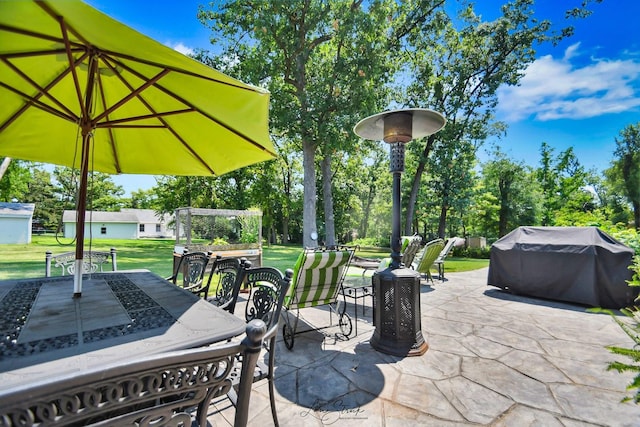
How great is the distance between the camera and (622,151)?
80.9 feet

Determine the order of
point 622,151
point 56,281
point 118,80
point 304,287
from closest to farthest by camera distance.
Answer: point 56,281, point 118,80, point 304,287, point 622,151

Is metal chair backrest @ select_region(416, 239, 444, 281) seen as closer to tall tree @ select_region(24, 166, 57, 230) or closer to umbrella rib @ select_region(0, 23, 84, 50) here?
umbrella rib @ select_region(0, 23, 84, 50)

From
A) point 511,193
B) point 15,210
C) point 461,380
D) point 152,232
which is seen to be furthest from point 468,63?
point 152,232

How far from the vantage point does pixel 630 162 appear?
955 inches

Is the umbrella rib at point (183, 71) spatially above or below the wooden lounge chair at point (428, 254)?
above

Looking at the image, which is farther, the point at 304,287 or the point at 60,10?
the point at 304,287

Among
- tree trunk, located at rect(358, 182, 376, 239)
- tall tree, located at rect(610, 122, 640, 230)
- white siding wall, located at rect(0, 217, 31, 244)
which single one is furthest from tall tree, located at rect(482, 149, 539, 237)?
white siding wall, located at rect(0, 217, 31, 244)

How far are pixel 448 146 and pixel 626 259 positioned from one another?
10485 millimetres

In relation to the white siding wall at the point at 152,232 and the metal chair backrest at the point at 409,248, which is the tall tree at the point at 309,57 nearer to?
the metal chair backrest at the point at 409,248

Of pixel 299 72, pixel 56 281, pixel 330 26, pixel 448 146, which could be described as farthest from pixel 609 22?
pixel 56 281

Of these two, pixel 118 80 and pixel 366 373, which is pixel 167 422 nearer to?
pixel 366 373

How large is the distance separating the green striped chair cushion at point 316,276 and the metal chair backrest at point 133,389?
2.23 meters

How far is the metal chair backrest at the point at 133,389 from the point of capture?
2.03 feet

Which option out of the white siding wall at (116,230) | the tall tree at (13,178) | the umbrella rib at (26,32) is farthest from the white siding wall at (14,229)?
the umbrella rib at (26,32)
